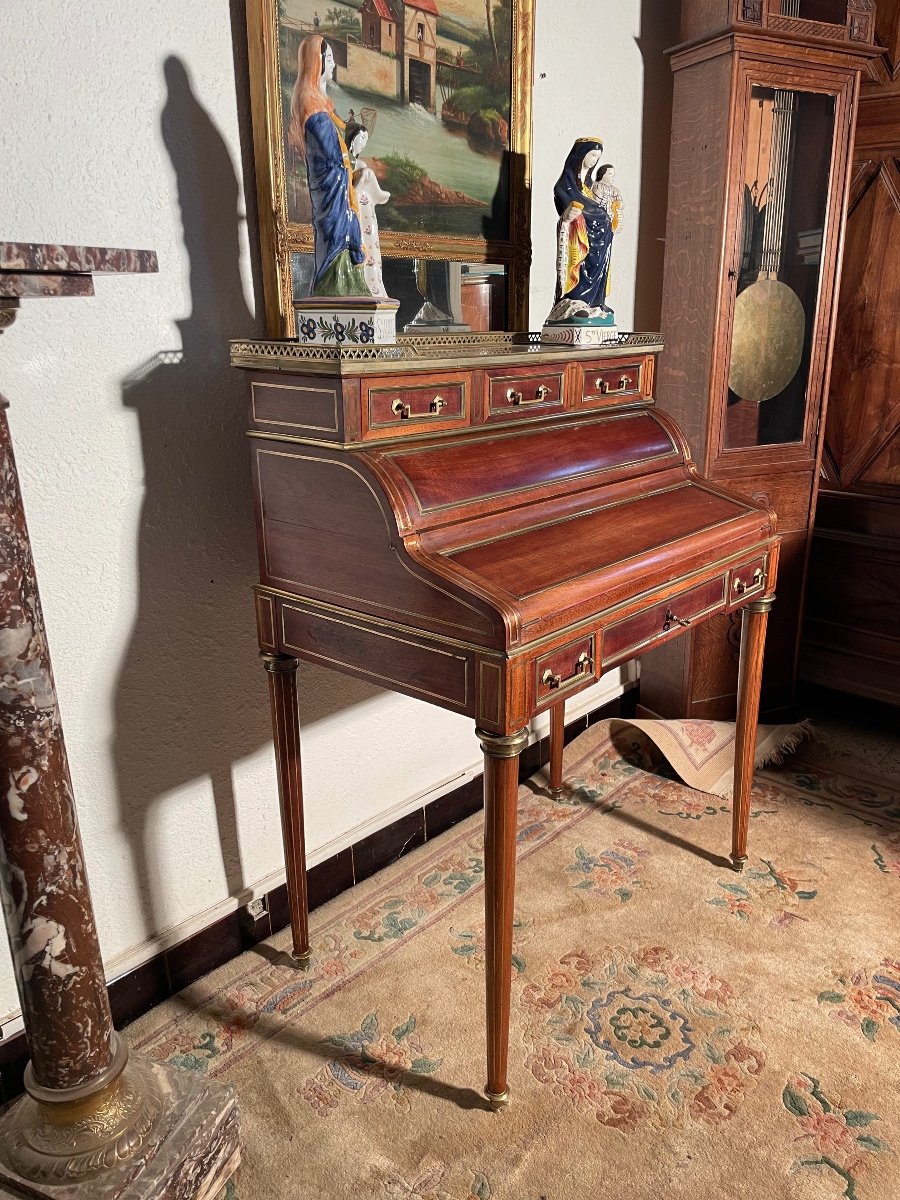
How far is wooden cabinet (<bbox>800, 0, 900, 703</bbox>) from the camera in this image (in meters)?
3.15

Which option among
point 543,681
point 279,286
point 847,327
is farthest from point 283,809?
point 847,327

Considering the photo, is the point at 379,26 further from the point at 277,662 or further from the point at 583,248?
the point at 277,662

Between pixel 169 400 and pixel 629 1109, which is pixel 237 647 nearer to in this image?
pixel 169 400

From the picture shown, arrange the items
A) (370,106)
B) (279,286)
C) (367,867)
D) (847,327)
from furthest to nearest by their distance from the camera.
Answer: (847,327), (367,867), (370,106), (279,286)

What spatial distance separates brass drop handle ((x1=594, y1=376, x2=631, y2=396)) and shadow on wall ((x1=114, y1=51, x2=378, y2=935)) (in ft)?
2.73

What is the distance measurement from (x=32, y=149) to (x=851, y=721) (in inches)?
130

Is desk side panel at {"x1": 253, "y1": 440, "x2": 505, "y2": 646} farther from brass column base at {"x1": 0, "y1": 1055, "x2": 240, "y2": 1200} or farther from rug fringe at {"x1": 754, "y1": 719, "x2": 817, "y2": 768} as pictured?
rug fringe at {"x1": 754, "y1": 719, "x2": 817, "y2": 768}

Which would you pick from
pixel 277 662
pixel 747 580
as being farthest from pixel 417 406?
pixel 747 580

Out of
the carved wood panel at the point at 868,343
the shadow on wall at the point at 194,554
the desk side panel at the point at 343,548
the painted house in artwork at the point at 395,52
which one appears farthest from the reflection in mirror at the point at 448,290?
the carved wood panel at the point at 868,343

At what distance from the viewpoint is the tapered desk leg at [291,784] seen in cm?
207

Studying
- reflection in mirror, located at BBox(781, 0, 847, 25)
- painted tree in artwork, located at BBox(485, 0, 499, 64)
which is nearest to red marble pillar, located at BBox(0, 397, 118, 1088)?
painted tree in artwork, located at BBox(485, 0, 499, 64)

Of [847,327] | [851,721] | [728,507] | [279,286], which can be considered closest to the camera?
[279,286]

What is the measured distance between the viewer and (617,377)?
236cm

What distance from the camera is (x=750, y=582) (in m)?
2.36
